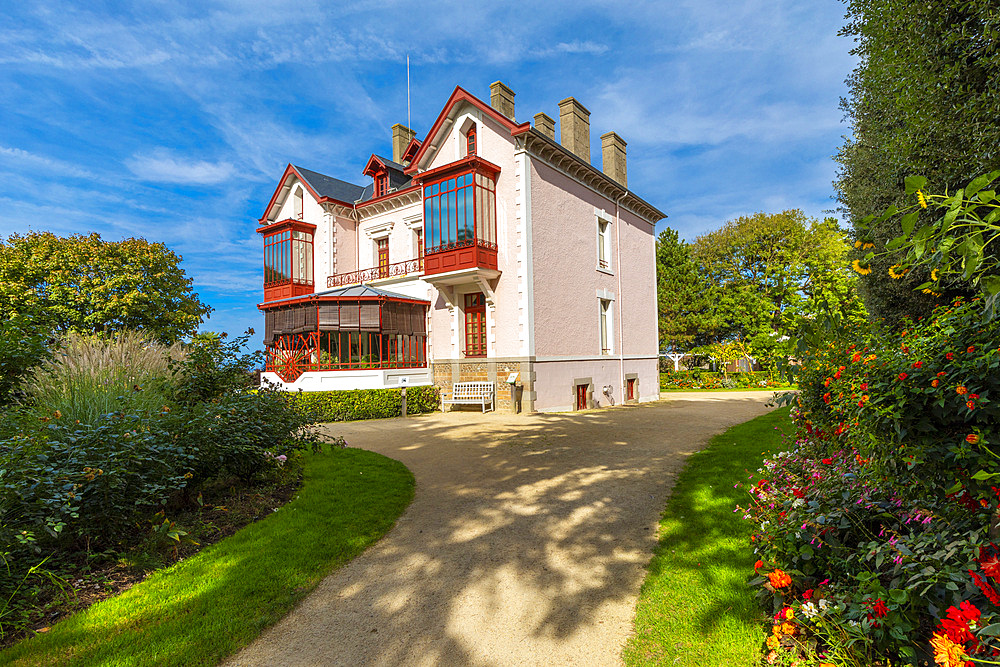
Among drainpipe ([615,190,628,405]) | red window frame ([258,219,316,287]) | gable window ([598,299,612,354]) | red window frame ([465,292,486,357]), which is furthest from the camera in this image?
red window frame ([258,219,316,287])

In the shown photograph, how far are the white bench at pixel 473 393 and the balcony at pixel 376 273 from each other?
→ 494 centimetres

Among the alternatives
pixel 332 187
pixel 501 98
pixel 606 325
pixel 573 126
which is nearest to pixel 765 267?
pixel 606 325

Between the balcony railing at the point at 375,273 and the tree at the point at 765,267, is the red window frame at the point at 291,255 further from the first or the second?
the tree at the point at 765,267

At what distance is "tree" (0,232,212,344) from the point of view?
20.3 metres

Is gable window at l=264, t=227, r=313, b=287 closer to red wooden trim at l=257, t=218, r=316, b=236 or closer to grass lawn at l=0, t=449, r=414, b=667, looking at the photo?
red wooden trim at l=257, t=218, r=316, b=236

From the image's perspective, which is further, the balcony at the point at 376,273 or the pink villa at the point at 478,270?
the balcony at the point at 376,273

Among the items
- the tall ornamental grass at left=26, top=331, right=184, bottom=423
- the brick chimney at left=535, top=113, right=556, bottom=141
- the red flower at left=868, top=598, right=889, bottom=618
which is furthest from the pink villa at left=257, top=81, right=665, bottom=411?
the red flower at left=868, top=598, right=889, bottom=618

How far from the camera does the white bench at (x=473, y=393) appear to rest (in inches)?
606

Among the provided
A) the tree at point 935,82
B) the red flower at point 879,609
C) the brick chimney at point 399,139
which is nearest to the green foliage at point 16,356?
the red flower at point 879,609

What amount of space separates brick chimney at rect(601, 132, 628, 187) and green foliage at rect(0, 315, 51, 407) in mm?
18568

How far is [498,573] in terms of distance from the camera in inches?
155

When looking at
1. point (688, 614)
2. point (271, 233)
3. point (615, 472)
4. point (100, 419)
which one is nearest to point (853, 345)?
point (688, 614)

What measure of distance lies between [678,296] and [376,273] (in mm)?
20269

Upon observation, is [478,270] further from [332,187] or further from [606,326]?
[332,187]
